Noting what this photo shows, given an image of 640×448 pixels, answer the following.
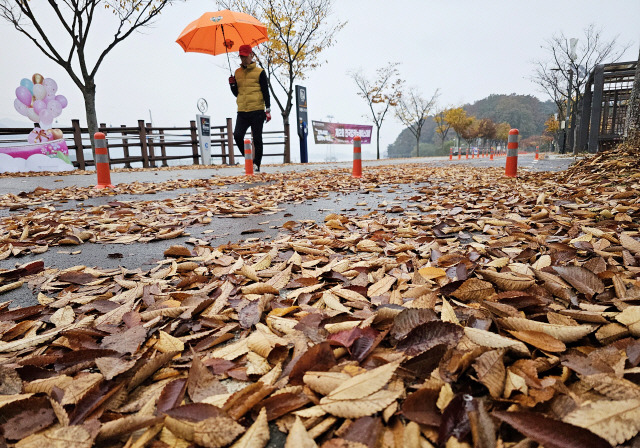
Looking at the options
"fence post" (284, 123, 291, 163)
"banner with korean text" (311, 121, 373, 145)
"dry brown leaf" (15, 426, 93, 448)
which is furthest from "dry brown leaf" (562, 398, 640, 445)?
"banner with korean text" (311, 121, 373, 145)

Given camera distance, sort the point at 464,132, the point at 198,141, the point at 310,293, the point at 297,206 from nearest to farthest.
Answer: the point at 310,293
the point at 297,206
the point at 198,141
the point at 464,132

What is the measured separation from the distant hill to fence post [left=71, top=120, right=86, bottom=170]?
63.9m

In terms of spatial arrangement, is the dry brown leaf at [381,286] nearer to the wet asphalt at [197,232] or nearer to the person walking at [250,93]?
the wet asphalt at [197,232]

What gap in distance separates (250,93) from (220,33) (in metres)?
2.47

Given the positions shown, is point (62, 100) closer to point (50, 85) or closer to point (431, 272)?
point (50, 85)

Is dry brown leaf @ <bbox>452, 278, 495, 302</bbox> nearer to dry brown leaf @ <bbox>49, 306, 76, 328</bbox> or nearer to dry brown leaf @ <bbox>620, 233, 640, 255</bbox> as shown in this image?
dry brown leaf @ <bbox>620, 233, 640, 255</bbox>

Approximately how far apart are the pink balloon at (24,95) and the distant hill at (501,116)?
6490cm

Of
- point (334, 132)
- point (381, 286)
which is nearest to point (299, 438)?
point (381, 286)

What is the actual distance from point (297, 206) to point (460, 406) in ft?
9.84

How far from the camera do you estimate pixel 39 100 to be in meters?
12.2

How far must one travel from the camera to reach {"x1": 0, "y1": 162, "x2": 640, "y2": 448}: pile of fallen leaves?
0.71m

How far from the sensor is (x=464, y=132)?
51.9 metres

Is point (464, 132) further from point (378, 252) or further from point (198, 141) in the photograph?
point (378, 252)

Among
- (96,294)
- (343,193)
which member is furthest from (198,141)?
A: (96,294)
